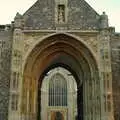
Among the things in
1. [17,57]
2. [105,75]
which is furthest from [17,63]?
[105,75]

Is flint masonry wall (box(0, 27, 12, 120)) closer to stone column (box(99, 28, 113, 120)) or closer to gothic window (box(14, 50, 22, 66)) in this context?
gothic window (box(14, 50, 22, 66))

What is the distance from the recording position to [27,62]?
14.2 metres

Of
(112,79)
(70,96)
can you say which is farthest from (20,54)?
(70,96)

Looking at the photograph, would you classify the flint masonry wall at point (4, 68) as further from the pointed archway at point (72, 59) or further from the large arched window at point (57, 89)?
the large arched window at point (57, 89)

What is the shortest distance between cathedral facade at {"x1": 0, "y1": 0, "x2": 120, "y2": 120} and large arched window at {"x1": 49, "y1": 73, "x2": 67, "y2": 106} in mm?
22696

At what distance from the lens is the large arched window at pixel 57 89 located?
3781 centimetres

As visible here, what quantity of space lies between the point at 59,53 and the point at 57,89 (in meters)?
23.6

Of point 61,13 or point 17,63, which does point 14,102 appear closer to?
point 17,63

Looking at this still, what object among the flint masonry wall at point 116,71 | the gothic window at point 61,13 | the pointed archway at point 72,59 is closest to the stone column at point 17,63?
the pointed archway at point 72,59

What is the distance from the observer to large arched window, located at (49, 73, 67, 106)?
1489 inches

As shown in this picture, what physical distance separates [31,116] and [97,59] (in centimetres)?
425

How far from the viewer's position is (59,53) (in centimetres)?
1548

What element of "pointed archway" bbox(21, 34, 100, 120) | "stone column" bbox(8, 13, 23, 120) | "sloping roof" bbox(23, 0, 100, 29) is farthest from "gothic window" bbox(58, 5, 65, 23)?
Result: "stone column" bbox(8, 13, 23, 120)

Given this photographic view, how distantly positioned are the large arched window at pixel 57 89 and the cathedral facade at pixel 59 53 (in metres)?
22.7
